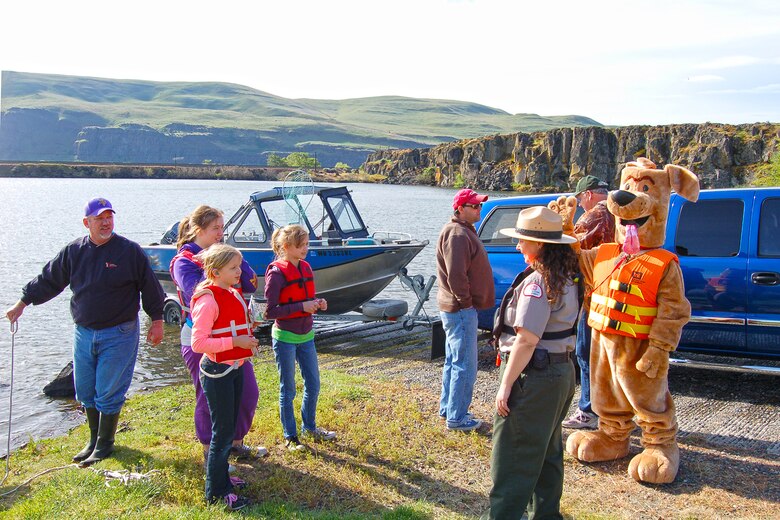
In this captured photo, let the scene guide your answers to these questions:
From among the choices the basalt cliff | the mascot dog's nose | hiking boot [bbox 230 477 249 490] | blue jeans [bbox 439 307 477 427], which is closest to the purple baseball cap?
hiking boot [bbox 230 477 249 490]

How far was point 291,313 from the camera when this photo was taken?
5730 millimetres

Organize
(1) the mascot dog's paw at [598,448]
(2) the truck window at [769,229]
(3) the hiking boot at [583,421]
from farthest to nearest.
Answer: (2) the truck window at [769,229] < (3) the hiking boot at [583,421] < (1) the mascot dog's paw at [598,448]

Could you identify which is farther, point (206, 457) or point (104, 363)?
point (104, 363)

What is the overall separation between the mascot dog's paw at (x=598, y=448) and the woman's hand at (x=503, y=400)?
6.30 feet

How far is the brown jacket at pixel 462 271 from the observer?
611cm

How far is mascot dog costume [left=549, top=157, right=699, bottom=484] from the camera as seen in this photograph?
5.09 metres

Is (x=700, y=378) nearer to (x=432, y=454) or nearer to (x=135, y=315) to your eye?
(x=432, y=454)

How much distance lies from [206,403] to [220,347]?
70cm

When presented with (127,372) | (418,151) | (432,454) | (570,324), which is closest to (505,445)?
(570,324)

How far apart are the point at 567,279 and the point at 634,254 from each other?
1543mm

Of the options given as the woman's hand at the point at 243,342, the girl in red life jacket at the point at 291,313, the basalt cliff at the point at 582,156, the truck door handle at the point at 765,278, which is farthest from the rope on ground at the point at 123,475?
the basalt cliff at the point at 582,156

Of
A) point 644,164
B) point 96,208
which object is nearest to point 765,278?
point 644,164

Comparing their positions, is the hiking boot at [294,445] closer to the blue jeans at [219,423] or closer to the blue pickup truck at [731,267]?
the blue jeans at [219,423]

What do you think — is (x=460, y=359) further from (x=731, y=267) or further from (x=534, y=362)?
(x=731, y=267)
